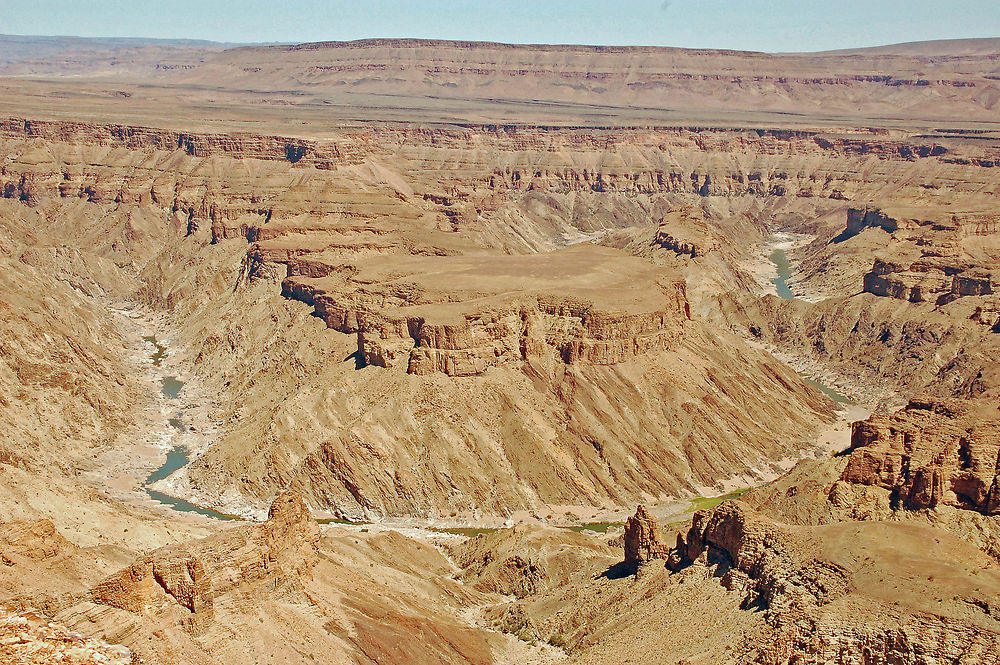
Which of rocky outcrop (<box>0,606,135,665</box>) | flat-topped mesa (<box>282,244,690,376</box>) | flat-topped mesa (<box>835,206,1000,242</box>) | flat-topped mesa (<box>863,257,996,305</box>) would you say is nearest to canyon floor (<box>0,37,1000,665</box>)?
rocky outcrop (<box>0,606,135,665</box>)

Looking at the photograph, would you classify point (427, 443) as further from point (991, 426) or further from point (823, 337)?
point (823, 337)

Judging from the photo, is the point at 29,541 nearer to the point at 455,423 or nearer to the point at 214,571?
the point at 214,571

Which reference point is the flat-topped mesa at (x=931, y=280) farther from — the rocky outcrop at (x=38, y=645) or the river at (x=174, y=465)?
the rocky outcrop at (x=38, y=645)

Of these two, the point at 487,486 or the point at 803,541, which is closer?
the point at 803,541

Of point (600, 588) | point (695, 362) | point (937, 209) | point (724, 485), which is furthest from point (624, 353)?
point (937, 209)

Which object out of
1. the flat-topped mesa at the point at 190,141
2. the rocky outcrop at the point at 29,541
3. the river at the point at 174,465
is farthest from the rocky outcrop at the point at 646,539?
the flat-topped mesa at the point at 190,141

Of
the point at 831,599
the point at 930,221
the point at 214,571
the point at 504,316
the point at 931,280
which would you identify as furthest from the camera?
the point at 930,221

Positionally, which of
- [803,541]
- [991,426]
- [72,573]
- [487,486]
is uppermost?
[991,426]

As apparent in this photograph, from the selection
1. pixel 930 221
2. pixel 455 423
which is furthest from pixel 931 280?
pixel 455 423
